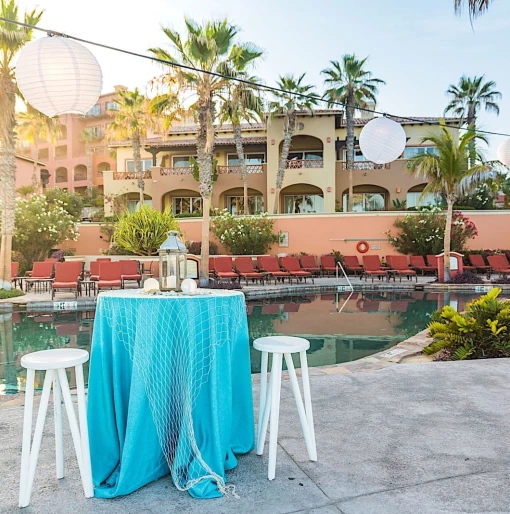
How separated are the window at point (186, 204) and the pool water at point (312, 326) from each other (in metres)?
16.2

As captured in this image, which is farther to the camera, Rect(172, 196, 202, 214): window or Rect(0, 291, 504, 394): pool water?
Rect(172, 196, 202, 214): window

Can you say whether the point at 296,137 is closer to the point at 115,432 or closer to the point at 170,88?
the point at 170,88

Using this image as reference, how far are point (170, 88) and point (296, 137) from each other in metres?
13.8

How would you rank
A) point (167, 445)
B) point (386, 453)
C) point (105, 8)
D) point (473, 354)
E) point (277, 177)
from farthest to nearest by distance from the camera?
point (277, 177), point (105, 8), point (473, 354), point (386, 453), point (167, 445)

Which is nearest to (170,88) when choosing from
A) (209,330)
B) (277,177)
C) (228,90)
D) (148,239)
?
(228,90)

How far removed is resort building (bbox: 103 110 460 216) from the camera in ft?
86.5

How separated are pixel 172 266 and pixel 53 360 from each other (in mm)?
964

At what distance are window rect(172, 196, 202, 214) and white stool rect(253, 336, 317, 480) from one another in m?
26.3

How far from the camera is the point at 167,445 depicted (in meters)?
2.62

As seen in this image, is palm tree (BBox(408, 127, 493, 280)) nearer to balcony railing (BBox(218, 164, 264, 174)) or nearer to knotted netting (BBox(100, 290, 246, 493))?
balcony railing (BBox(218, 164, 264, 174))

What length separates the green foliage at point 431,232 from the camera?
20422mm

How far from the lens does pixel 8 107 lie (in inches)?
513

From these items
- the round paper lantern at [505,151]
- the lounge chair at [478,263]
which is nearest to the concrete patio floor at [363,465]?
the round paper lantern at [505,151]

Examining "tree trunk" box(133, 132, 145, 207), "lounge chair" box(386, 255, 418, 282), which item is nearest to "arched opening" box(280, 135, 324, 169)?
"tree trunk" box(133, 132, 145, 207)
